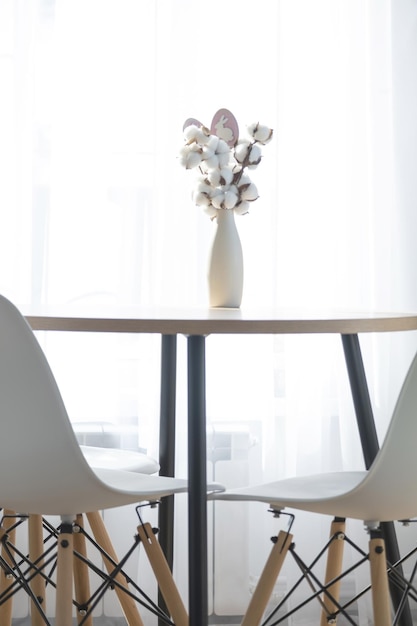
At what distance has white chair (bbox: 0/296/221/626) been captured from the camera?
4.60 feet

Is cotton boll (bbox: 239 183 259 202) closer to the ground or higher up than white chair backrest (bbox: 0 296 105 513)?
higher up

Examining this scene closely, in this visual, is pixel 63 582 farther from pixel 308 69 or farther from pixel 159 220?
pixel 308 69

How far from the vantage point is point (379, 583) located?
1.49m

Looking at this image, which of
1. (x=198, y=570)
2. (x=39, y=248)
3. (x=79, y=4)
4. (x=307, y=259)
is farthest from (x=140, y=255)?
(x=198, y=570)

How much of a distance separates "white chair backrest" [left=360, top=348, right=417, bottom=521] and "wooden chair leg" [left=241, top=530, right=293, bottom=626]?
0.20 metres

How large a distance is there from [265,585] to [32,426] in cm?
49

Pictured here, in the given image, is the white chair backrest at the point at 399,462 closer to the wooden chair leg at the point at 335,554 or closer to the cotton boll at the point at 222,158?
the wooden chair leg at the point at 335,554

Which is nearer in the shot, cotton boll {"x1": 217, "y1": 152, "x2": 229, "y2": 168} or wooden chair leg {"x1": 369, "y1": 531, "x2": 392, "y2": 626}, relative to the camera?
wooden chair leg {"x1": 369, "y1": 531, "x2": 392, "y2": 626}

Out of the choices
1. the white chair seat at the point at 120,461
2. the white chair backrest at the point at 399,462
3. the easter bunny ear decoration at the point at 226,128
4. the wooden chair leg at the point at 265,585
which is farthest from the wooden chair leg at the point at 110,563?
the easter bunny ear decoration at the point at 226,128

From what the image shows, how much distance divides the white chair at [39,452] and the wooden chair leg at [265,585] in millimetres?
264

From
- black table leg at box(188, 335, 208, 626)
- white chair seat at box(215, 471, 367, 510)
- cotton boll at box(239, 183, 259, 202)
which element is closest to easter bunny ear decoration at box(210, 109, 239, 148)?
cotton boll at box(239, 183, 259, 202)

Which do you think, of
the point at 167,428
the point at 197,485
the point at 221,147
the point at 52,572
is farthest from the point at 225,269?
the point at 52,572

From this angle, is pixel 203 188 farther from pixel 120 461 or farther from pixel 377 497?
pixel 377 497

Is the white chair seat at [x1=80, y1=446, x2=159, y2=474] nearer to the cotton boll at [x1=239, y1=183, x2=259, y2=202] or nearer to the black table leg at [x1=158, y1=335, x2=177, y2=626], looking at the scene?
the black table leg at [x1=158, y1=335, x2=177, y2=626]
